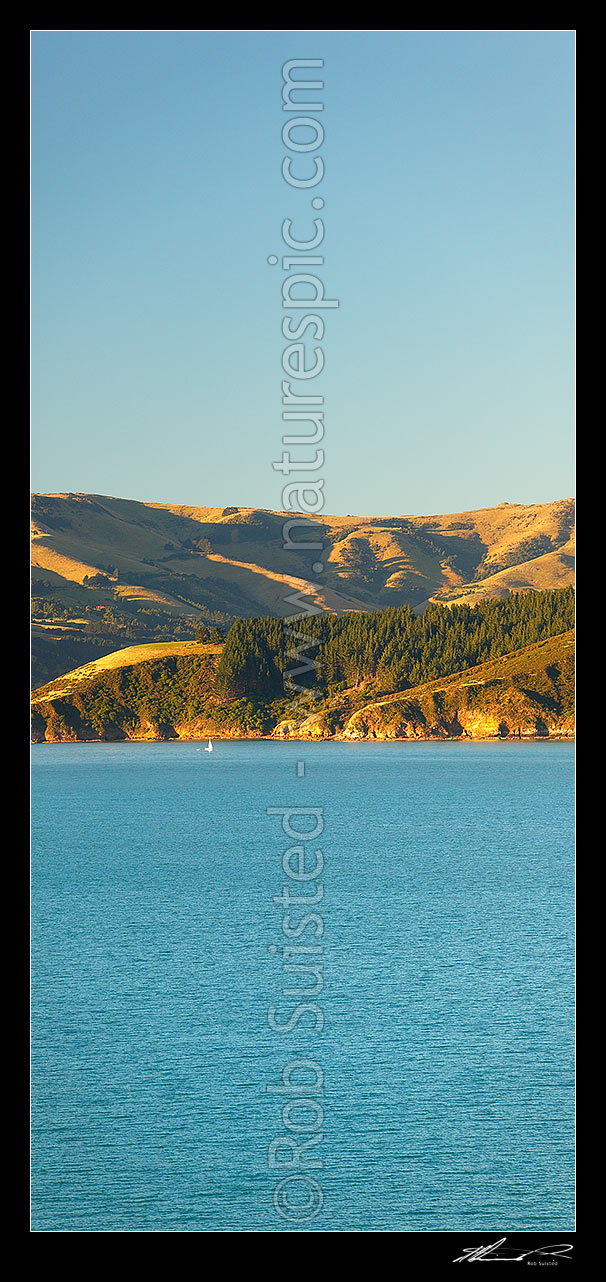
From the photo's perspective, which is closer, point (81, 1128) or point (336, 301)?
point (336, 301)

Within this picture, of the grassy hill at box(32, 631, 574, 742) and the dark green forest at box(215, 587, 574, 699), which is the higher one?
the dark green forest at box(215, 587, 574, 699)

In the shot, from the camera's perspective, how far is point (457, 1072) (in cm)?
2884

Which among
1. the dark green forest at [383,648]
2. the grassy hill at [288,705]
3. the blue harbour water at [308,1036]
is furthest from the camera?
the dark green forest at [383,648]

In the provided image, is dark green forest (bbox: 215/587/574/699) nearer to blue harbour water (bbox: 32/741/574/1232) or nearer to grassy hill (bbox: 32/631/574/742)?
grassy hill (bbox: 32/631/574/742)

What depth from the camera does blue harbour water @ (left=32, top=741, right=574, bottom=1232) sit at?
2222 centimetres

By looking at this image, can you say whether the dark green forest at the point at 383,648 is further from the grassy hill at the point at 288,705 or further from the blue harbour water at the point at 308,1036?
the blue harbour water at the point at 308,1036

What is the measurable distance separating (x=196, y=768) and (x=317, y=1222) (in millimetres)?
116569

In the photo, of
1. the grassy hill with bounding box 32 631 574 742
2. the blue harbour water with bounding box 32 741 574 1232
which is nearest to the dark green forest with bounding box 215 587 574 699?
the grassy hill with bounding box 32 631 574 742

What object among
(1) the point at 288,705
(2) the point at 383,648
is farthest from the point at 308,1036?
(2) the point at 383,648

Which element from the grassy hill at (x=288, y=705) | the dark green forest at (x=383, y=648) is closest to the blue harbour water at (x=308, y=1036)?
the grassy hill at (x=288, y=705)

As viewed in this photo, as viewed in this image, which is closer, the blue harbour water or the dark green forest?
the blue harbour water

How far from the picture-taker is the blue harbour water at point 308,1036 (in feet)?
72.9
